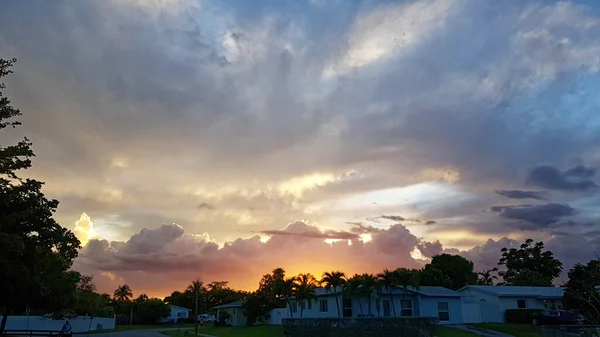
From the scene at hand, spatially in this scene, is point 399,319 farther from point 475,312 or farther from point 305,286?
point 475,312

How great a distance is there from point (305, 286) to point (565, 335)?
3156cm

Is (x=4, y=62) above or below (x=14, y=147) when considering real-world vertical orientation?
above

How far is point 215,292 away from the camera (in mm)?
114188

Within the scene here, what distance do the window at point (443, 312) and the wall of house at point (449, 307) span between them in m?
0.22

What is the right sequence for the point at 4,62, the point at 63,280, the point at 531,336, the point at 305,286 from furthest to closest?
the point at 305,286 → the point at 531,336 → the point at 63,280 → the point at 4,62

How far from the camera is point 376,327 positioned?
34.8 m

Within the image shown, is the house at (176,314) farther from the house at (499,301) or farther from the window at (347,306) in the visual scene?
the house at (499,301)

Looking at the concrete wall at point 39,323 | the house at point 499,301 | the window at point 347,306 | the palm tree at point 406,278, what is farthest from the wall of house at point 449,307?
the concrete wall at point 39,323

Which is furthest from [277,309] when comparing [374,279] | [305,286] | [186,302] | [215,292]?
[186,302]

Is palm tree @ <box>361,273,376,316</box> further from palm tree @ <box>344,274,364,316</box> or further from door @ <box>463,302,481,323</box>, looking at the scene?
door @ <box>463,302,481,323</box>

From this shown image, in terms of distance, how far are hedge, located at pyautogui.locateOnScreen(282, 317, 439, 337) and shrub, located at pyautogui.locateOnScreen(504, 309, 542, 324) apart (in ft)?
70.3

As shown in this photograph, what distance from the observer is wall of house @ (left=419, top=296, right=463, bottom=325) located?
164 ft

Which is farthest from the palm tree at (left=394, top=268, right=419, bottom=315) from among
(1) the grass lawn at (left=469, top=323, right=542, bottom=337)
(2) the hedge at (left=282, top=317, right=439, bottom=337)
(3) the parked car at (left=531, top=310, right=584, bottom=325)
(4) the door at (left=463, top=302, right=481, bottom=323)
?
(2) the hedge at (left=282, top=317, right=439, bottom=337)

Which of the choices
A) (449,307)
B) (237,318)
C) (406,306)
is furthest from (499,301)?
(237,318)
